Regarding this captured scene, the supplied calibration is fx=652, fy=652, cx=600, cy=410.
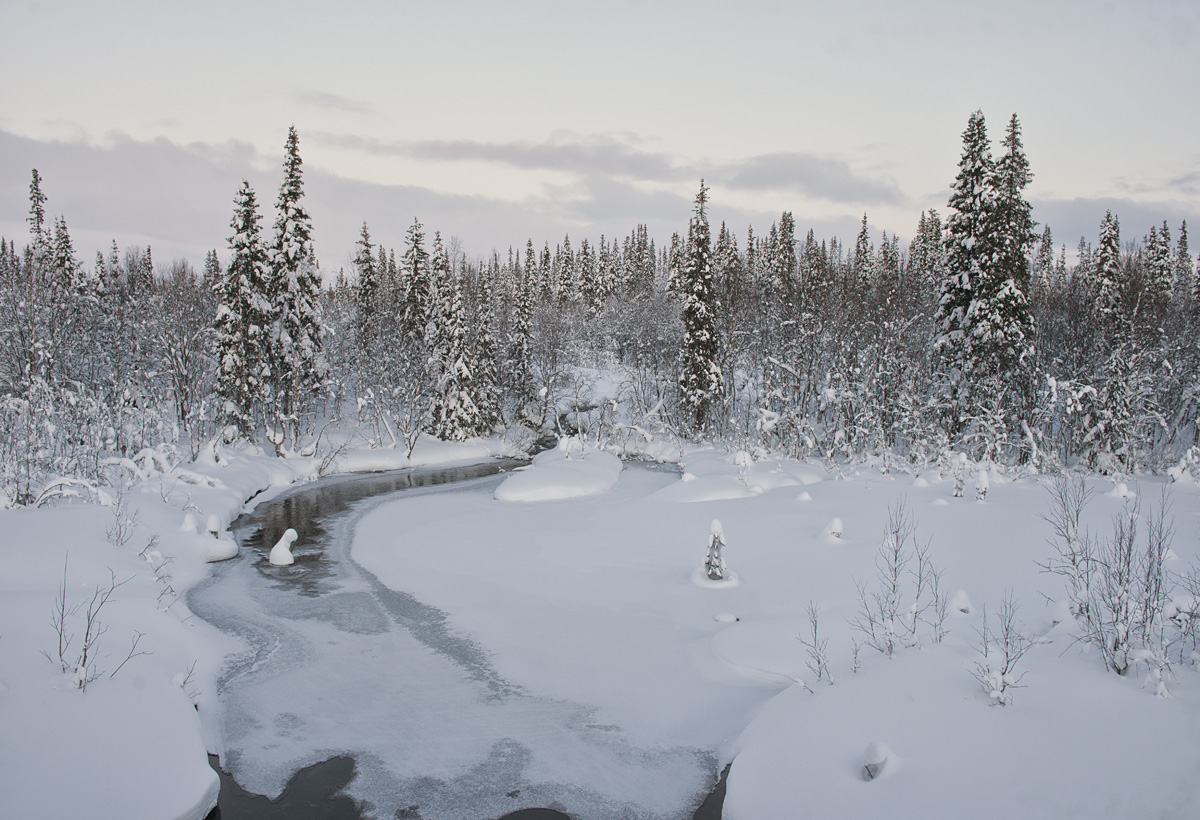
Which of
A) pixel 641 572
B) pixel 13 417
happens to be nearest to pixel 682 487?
pixel 641 572

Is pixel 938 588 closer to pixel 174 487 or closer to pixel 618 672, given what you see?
pixel 618 672

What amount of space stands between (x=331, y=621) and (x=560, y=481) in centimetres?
1154

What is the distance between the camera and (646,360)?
46.1m

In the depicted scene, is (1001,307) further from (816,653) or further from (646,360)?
(646,360)

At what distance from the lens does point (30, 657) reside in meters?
7.37

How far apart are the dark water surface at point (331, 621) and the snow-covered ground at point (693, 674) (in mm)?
273

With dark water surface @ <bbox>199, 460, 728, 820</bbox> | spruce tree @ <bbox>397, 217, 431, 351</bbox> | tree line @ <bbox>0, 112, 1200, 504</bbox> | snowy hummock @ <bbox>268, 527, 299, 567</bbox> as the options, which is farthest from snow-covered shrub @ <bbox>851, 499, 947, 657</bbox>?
spruce tree @ <bbox>397, 217, 431, 351</bbox>

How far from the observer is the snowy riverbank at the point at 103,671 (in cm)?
596

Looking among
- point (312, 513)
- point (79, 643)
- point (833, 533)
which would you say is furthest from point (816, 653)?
point (312, 513)

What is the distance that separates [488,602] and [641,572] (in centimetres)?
308

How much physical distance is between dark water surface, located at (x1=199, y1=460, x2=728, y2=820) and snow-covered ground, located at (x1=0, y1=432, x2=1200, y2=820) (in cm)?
27

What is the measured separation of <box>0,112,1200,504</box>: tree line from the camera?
1947cm

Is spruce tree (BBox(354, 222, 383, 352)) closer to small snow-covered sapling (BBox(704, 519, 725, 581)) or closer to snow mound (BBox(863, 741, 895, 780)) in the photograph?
small snow-covered sapling (BBox(704, 519, 725, 581))

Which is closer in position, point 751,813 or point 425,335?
point 751,813
